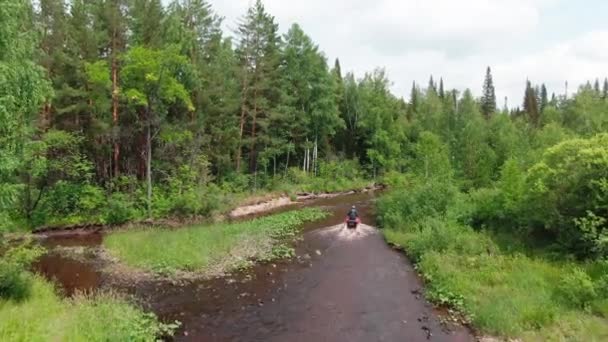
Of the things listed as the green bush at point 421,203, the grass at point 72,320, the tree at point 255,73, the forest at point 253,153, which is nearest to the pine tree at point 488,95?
the forest at point 253,153

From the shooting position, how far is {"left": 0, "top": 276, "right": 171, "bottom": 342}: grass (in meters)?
8.70

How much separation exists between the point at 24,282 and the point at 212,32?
3069cm

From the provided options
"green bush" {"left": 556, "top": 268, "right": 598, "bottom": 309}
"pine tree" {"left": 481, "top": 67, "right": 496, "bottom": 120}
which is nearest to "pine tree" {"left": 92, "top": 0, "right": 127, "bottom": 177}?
"green bush" {"left": 556, "top": 268, "right": 598, "bottom": 309}

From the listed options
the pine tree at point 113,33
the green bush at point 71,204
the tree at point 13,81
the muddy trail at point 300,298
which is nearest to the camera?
the tree at point 13,81

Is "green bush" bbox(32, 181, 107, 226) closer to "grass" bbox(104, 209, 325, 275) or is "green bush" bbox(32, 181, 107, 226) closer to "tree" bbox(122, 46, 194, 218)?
"tree" bbox(122, 46, 194, 218)

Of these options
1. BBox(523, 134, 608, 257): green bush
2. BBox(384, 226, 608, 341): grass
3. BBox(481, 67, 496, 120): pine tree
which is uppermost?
BBox(481, 67, 496, 120): pine tree

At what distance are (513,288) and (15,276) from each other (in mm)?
15618

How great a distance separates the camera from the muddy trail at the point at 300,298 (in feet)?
39.2

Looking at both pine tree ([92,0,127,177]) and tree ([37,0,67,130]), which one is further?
pine tree ([92,0,127,177])

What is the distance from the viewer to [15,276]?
1176 cm

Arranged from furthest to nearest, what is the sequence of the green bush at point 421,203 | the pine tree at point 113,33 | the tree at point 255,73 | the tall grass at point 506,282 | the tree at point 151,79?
the tree at point 255,73, the pine tree at point 113,33, the tree at point 151,79, the green bush at point 421,203, the tall grass at point 506,282

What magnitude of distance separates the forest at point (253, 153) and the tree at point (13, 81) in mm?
56

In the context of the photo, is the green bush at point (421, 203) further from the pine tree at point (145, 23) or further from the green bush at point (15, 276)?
the pine tree at point (145, 23)

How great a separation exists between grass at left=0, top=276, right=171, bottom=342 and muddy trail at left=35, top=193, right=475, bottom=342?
125 cm
